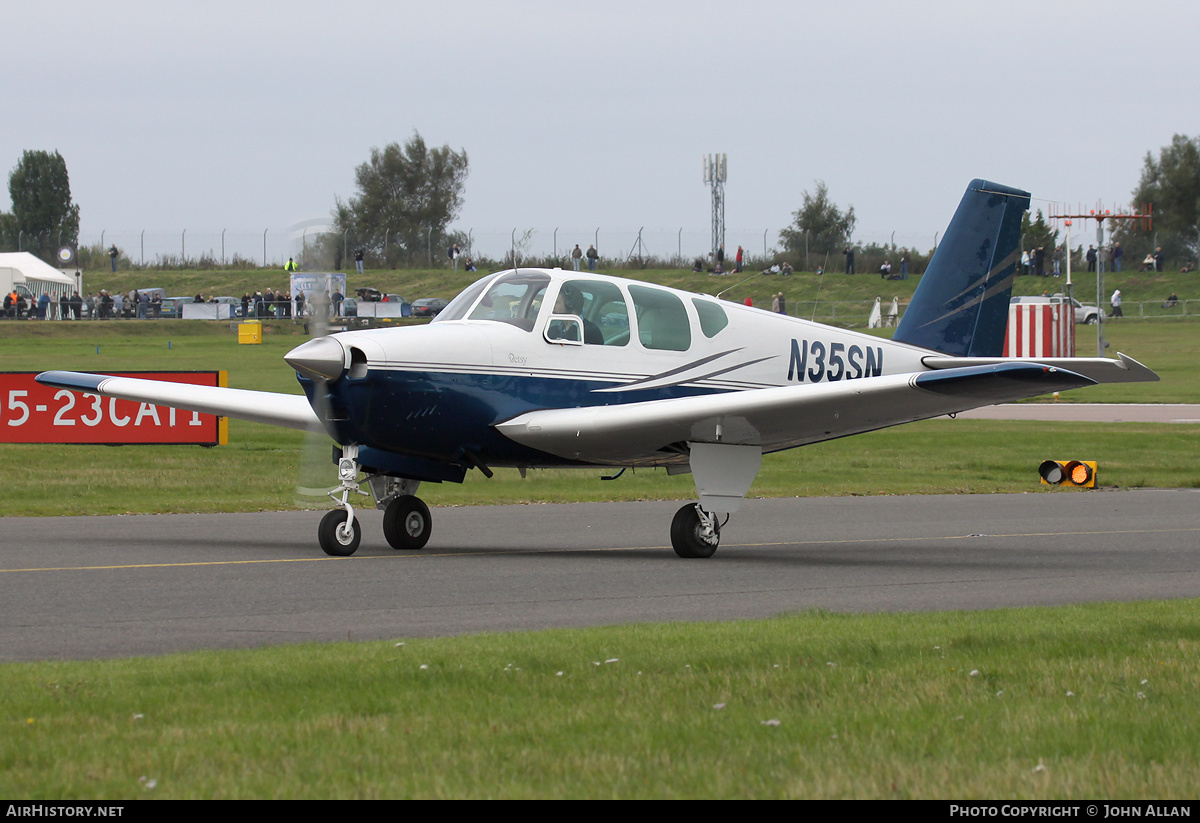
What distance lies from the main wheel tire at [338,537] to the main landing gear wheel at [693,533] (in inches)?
116

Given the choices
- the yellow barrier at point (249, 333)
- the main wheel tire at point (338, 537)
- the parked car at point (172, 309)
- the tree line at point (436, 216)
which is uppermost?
the tree line at point (436, 216)

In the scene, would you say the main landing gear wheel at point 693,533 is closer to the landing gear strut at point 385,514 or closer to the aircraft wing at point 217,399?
the landing gear strut at point 385,514

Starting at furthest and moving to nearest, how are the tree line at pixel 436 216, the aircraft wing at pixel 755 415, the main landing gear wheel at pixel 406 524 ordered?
the tree line at pixel 436 216 < the main landing gear wheel at pixel 406 524 < the aircraft wing at pixel 755 415

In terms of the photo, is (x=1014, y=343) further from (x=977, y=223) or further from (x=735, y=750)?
(x=735, y=750)

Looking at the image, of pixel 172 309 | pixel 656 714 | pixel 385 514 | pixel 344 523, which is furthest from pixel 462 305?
pixel 172 309

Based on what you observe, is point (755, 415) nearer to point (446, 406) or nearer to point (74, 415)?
point (446, 406)

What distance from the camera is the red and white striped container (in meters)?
44.7

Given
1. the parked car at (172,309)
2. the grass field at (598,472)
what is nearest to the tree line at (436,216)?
the parked car at (172,309)

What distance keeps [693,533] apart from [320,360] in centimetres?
382

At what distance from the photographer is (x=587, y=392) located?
1288 centimetres

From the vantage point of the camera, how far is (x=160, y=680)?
6.14 metres

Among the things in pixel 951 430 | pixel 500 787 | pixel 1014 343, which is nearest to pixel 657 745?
pixel 500 787

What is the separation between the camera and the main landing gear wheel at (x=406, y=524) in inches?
508
